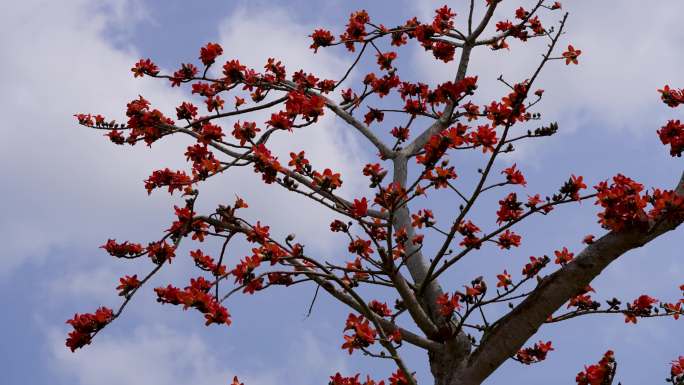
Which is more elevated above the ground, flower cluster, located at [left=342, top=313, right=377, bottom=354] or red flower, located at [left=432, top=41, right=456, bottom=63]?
red flower, located at [left=432, top=41, right=456, bottom=63]

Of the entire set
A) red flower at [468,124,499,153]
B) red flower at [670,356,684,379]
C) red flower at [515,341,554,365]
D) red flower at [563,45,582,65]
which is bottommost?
red flower at [670,356,684,379]

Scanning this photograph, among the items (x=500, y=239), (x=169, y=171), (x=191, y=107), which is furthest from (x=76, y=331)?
(x=500, y=239)

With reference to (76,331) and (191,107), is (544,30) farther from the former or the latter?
(76,331)

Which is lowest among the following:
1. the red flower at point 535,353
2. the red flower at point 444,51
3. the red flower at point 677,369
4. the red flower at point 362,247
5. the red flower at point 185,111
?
the red flower at point 677,369


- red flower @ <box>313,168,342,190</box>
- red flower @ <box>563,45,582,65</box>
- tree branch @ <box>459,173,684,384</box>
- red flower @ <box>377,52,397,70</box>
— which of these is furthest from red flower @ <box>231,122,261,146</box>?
red flower @ <box>563,45,582,65</box>

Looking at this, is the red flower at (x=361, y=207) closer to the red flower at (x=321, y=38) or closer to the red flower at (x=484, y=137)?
the red flower at (x=484, y=137)

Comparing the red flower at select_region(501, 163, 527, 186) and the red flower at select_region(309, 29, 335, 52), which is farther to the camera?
the red flower at select_region(309, 29, 335, 52)

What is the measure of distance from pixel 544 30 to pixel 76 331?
5.38m

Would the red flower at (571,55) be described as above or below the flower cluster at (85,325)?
above

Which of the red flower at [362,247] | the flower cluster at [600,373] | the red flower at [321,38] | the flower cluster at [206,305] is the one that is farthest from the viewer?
the red flower at [321,38]

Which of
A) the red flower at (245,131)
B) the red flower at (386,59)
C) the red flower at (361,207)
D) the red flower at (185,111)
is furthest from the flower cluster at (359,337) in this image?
the red flower at (386,59)

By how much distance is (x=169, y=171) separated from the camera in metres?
4.82

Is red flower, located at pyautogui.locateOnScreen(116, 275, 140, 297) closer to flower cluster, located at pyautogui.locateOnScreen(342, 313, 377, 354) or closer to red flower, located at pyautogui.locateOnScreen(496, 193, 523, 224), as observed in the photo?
flower cluster, located at pyautogui.locateOnScreen(342, 313, 377, 354)

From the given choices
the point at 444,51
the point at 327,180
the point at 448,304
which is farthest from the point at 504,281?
the point at 444,51
